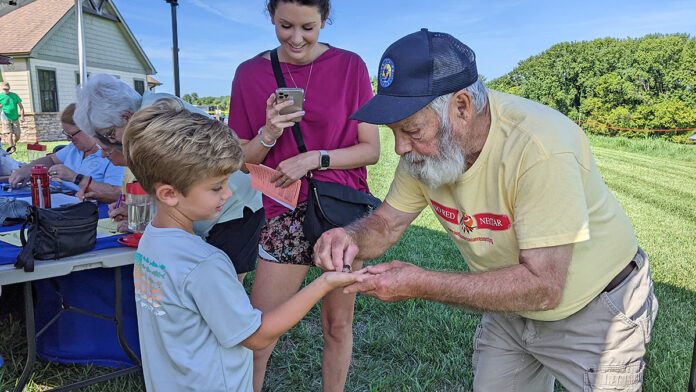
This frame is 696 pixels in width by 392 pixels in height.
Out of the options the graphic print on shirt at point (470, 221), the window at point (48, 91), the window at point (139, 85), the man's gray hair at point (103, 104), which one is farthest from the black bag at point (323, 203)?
the window at point (139, 85)

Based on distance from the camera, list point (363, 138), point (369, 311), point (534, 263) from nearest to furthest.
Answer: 1. point (534, 263)
2. point (363, 138)
3. point (369, 311)

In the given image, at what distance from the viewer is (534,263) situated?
1.51 meters

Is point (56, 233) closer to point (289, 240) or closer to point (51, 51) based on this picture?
point (289, 240)

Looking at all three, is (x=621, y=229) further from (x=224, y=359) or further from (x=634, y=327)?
(x=224, y=359)

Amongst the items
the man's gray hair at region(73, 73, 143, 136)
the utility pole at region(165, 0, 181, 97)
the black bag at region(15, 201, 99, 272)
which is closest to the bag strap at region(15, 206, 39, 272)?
the black bag at region(15, 201, 99, 272)

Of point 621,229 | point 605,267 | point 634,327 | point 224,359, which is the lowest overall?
point 224,359

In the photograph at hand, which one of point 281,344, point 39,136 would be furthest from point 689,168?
point 39,136

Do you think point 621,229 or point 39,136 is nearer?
point 621,229

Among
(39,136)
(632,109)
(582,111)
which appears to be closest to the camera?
(39,136)

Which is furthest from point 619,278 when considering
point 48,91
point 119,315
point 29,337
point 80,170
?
point 48,91

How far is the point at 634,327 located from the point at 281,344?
260 cm

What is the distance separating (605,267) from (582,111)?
146 feet

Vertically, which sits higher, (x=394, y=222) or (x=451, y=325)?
(x=394, y=222)

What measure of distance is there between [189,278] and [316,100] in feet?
4.02
